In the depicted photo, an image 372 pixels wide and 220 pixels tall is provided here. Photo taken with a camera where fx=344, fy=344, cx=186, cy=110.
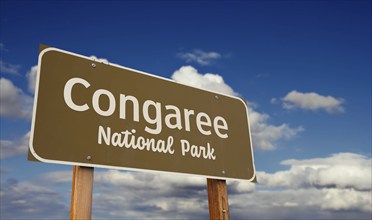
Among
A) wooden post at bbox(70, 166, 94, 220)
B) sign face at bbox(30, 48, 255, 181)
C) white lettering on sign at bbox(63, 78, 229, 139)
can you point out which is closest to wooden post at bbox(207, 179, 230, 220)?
sign face at bbox(30, 48, 255, 181)

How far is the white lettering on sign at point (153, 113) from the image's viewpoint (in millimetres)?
3129

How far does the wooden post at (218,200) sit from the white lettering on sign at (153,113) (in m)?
0.55

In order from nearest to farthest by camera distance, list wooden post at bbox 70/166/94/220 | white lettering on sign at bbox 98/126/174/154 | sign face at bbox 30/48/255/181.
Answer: wooden post at bbox 70/166/94/220
sign face at bbox 30/48/255/181
white lettering on sign at bbox 98/126/174/154

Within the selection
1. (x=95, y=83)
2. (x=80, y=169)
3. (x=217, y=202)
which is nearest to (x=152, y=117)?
(x=95, y=83)

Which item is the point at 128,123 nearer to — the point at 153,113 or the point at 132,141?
the point at 132,141

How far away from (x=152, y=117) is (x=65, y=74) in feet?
3.03

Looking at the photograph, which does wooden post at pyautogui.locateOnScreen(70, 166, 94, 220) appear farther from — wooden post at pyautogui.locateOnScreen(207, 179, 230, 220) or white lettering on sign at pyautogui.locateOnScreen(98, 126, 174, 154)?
wooden post at pyautogui.locateOnScreen(207, 179, 230, 220)

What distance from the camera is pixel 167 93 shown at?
148 inches

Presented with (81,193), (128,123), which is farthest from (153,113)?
(81,193)

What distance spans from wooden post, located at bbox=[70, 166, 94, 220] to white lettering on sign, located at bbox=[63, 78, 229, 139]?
1.82 ft

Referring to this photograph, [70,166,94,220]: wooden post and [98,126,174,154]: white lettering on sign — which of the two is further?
[98,126,174,154]: white lettering on sign

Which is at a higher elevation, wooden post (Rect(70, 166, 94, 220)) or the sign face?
the sign face

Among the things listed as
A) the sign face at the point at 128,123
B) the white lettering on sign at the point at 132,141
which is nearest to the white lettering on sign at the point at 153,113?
the sign face at the point at 128,123

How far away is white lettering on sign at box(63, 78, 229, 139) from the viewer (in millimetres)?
3129
